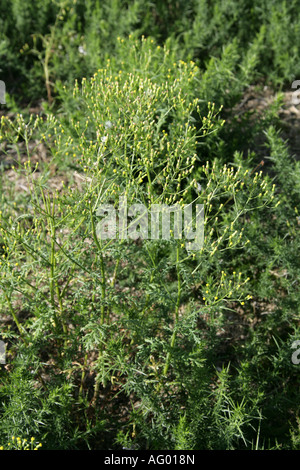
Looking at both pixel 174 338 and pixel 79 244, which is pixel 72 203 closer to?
pixel 79 244

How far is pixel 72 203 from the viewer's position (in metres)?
3.21

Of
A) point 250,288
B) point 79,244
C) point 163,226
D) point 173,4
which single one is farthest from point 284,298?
point 173,4

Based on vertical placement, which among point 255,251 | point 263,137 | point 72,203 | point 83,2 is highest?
point 83,2

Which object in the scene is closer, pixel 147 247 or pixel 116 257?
pixel 147 247

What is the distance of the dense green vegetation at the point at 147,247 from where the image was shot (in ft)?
9.44

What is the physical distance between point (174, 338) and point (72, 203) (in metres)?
1.06

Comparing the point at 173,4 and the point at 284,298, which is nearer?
the point at 284,298

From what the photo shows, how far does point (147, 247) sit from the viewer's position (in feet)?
9.27

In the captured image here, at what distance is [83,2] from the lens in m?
5.71

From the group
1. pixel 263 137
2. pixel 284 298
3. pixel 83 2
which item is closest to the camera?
pixel 284 298

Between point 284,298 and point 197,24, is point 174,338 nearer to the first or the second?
point 284,298

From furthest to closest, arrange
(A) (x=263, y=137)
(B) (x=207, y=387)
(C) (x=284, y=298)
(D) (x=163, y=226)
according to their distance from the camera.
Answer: (A) (x=263, y=137) → (C) (x=284, y=298) → (B) (x=207, y=387) → (D) (x=163, y=226)

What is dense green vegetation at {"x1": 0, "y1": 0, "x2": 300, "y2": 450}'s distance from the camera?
2.88 m
